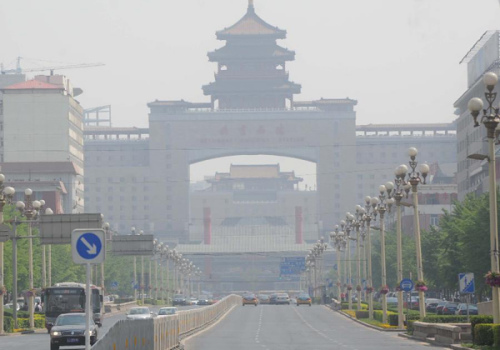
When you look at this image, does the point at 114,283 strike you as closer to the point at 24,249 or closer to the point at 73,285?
the point at 24,249

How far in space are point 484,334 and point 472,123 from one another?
129m

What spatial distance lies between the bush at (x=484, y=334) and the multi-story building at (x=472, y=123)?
116m

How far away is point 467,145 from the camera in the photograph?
184 metres

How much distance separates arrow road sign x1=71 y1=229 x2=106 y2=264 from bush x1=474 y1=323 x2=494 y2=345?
20400 mm

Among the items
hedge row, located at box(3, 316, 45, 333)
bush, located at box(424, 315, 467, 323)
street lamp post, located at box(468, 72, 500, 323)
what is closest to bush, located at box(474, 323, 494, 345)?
street lamp post, located at box(468, 72, 500, 323)

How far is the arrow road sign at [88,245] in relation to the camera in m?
29.9

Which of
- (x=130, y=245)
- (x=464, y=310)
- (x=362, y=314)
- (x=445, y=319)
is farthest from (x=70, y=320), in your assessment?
(x=130, y=245)

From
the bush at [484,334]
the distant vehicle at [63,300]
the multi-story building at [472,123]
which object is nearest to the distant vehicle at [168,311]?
the distant vehicle at [63,300]

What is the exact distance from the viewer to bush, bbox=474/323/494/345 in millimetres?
46750

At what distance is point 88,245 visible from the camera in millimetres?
30016

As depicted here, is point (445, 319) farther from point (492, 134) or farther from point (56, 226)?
point (56, 226)

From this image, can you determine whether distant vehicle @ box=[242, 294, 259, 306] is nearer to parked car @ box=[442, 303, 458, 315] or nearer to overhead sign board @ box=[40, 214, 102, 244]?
parked car @ box=[442, 303, 458, 315]

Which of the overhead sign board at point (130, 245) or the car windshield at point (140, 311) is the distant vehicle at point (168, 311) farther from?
the overhead sign board at point (130, 245)

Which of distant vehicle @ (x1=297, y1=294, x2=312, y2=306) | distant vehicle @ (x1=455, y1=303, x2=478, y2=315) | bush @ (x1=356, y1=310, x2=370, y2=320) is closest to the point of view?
distant vehicle @ (x1=455, y1=303, x2=478, y2=315)
